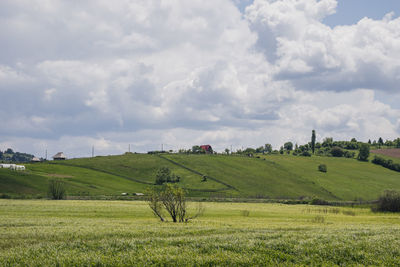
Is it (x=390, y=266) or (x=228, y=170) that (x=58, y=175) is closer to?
(x=228, y=170)

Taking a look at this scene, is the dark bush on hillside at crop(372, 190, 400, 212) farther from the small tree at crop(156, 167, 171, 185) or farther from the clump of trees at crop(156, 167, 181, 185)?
the small tree at crop(156, 167, 171, 185)

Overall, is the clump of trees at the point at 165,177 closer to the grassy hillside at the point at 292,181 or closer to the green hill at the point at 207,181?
the green hill at the point at 207,181

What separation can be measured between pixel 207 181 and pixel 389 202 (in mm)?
89872

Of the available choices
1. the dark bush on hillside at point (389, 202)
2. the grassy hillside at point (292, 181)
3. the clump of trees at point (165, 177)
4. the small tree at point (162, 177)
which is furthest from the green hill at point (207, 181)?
the dark bush on hillside at point (389, 202)

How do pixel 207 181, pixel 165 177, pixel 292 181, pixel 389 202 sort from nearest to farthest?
pixel 389 202 < pixel 165 177 < pixel 207 181 < pixel 292 181

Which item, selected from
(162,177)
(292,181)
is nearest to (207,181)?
(162,177)

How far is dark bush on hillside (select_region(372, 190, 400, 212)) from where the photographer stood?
83312 millimetres

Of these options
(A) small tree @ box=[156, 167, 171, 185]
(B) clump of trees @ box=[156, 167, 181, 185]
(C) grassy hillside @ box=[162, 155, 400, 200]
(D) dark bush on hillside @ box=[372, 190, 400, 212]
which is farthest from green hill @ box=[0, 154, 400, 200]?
(D) dark bush on hillside @ box=[372, 190, 400, 212]

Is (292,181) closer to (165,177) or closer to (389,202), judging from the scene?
(165,177)

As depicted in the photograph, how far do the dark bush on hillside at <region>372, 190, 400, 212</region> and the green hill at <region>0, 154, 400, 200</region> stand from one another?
62.7 meters

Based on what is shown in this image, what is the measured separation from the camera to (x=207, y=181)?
16462 cm

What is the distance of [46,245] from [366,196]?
164 meters

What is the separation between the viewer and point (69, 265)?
1800 cm

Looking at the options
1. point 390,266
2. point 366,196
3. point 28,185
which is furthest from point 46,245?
point 366,196
